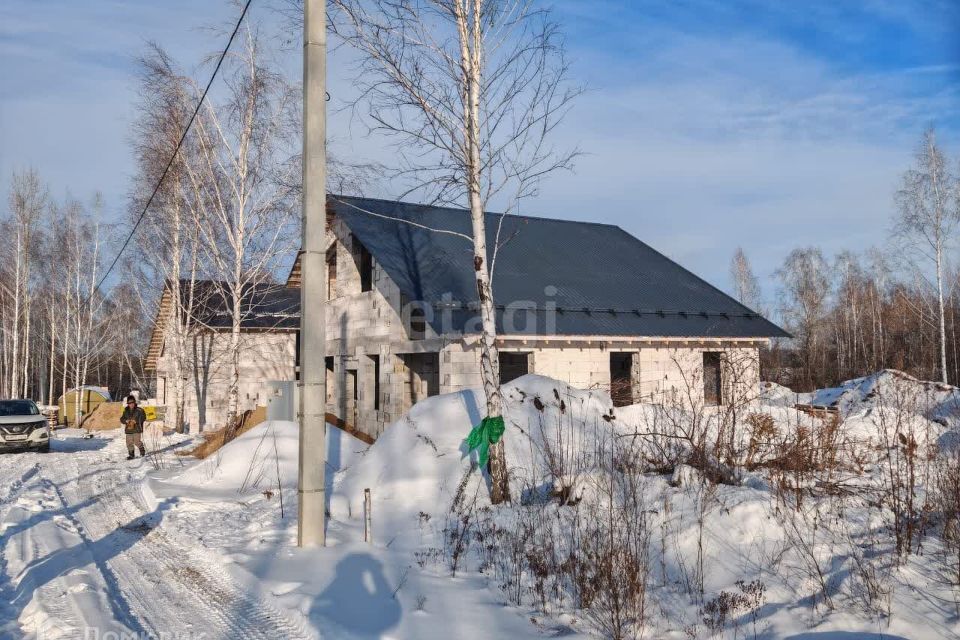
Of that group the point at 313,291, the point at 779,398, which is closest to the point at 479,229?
the point at 313,291

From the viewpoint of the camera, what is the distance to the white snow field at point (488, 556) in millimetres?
5395

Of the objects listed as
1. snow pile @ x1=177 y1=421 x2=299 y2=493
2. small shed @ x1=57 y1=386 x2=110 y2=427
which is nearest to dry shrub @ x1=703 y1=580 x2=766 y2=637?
snow pile @ x1=177 y1=421 x2=299 y2=493

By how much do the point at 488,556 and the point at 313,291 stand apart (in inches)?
133

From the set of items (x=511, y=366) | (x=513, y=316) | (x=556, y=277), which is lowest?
(x=511, y=366)

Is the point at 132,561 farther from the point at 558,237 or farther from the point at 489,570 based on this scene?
Result: the point at 558,237

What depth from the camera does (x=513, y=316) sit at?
53.3 ft

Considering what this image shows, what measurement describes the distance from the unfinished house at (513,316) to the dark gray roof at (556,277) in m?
0.05

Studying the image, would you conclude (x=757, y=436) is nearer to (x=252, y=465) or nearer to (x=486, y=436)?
(x=486, y=436)

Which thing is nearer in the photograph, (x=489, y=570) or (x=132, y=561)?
(x=489, y=570)

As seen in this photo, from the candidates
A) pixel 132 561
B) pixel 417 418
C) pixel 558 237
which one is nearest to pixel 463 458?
pixel 417 418

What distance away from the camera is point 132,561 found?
25.0 ft

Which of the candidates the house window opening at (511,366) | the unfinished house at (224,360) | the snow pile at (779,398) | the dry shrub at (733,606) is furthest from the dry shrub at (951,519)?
the unfinished house at (224,360)

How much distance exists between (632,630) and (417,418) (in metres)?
6.86

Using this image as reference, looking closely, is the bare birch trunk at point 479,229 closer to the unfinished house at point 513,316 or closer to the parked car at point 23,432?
the unfinished house at point 513,316
